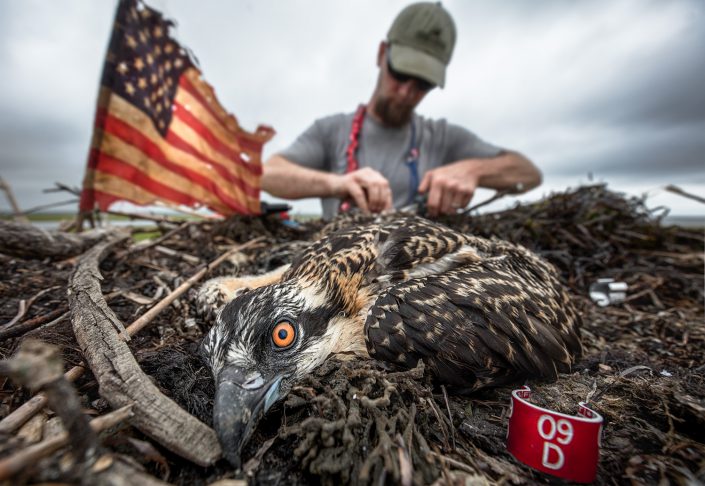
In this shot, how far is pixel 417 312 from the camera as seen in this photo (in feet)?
4.51

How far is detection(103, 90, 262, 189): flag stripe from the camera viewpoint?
3.42m

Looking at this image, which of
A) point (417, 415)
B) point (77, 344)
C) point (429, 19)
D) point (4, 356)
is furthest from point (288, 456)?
point (429, 19)

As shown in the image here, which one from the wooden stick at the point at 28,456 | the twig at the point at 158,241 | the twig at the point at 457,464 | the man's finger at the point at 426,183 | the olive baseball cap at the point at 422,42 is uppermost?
the olive baseball cap at the point at 422,42

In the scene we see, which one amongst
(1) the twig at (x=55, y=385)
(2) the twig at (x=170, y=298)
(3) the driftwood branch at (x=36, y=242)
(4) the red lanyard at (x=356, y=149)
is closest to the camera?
(1) the twig at (x=55, y=385)

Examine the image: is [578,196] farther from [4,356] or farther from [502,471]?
[4,356]

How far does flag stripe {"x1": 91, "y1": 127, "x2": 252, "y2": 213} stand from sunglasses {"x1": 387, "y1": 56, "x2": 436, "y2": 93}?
287cm

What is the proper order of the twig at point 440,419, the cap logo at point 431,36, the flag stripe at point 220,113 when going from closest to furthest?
1. the twig at point 440,419
2. the flag stripe at point 220,113
3. the cap logo at point 431,36

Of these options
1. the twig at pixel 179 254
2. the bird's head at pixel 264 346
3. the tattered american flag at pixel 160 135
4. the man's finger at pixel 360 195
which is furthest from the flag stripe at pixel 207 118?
the bird's head at pixel 264 346

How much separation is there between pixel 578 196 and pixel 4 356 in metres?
4.65

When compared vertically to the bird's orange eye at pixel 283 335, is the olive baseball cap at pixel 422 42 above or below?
above

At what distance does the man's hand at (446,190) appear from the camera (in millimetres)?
3744

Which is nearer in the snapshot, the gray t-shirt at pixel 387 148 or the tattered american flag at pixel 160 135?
the tattered american flag at pixel 160 135

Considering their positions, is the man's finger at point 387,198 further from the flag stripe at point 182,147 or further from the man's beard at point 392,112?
the man's beard at point 392,112

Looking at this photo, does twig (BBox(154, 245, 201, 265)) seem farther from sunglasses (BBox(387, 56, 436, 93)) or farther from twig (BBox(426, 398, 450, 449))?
sunglasses (BBox(387, 56, 436, 93))
